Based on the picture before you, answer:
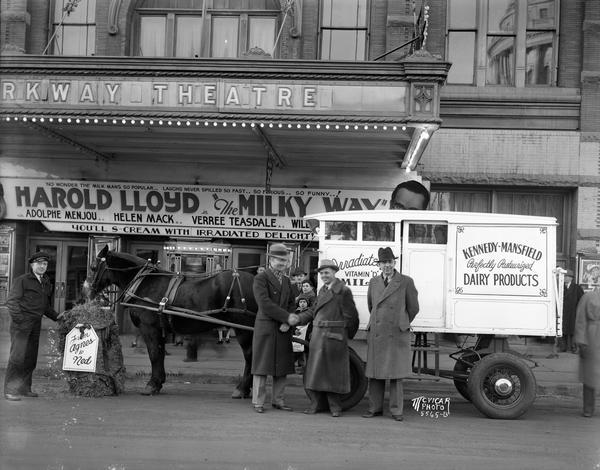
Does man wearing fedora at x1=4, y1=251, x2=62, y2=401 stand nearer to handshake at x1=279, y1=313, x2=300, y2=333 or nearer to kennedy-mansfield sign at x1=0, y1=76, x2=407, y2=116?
handshake at x1=279, y1=313, x2=300, y2=333

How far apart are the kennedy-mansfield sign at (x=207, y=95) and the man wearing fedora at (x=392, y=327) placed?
5022 millimetres

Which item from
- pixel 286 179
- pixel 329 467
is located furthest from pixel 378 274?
pixel 286 179

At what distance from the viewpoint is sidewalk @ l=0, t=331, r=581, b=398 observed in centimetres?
1091

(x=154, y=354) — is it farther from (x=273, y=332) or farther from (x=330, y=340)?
(x=330, y=340)

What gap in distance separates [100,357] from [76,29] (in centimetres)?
1064

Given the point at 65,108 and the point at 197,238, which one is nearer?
the point at 65,108

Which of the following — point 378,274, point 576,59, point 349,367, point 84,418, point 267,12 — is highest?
point 267,12

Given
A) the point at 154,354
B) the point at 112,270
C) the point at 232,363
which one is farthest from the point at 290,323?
the point at 232,363

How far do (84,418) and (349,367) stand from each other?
3.16 metres

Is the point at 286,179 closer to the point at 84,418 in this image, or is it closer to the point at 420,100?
the point at 420,100

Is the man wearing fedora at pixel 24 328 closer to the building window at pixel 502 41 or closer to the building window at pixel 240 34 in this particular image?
the building window at pixel 240 34

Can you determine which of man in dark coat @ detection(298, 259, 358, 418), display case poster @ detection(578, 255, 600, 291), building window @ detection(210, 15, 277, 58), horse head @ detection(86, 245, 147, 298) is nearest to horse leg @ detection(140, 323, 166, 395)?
horse head @ detection(86, 245, 147, 298)

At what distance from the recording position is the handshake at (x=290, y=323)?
8117mm

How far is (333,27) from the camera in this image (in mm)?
16109
